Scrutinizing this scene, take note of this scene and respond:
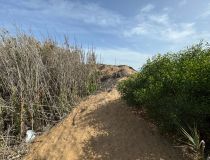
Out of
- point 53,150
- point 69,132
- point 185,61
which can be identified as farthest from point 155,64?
point 53,150

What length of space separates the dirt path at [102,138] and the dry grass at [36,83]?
2.23 feet

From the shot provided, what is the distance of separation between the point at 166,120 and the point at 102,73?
18.4 ft

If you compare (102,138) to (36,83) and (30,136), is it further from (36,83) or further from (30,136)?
(36,83)

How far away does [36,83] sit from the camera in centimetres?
831

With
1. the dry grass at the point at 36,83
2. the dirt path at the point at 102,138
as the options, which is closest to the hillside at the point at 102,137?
the dirt path at the point at 102,138

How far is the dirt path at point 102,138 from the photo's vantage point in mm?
6691

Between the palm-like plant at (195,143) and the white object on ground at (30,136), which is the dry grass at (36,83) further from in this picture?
the palm-like plant at (195,143)

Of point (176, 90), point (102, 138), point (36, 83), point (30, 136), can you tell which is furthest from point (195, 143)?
point (36, 83)

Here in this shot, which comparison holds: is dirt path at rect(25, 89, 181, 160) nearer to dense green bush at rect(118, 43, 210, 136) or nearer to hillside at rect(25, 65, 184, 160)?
hillside at rect(25, 65, 184, 160)

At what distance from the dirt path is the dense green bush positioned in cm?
45

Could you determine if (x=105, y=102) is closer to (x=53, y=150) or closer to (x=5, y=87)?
(x=53, y=150)

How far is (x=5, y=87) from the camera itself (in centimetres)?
920

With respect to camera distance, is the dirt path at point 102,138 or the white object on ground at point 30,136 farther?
the white object on ground at point 30,136

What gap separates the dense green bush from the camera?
246 inches
